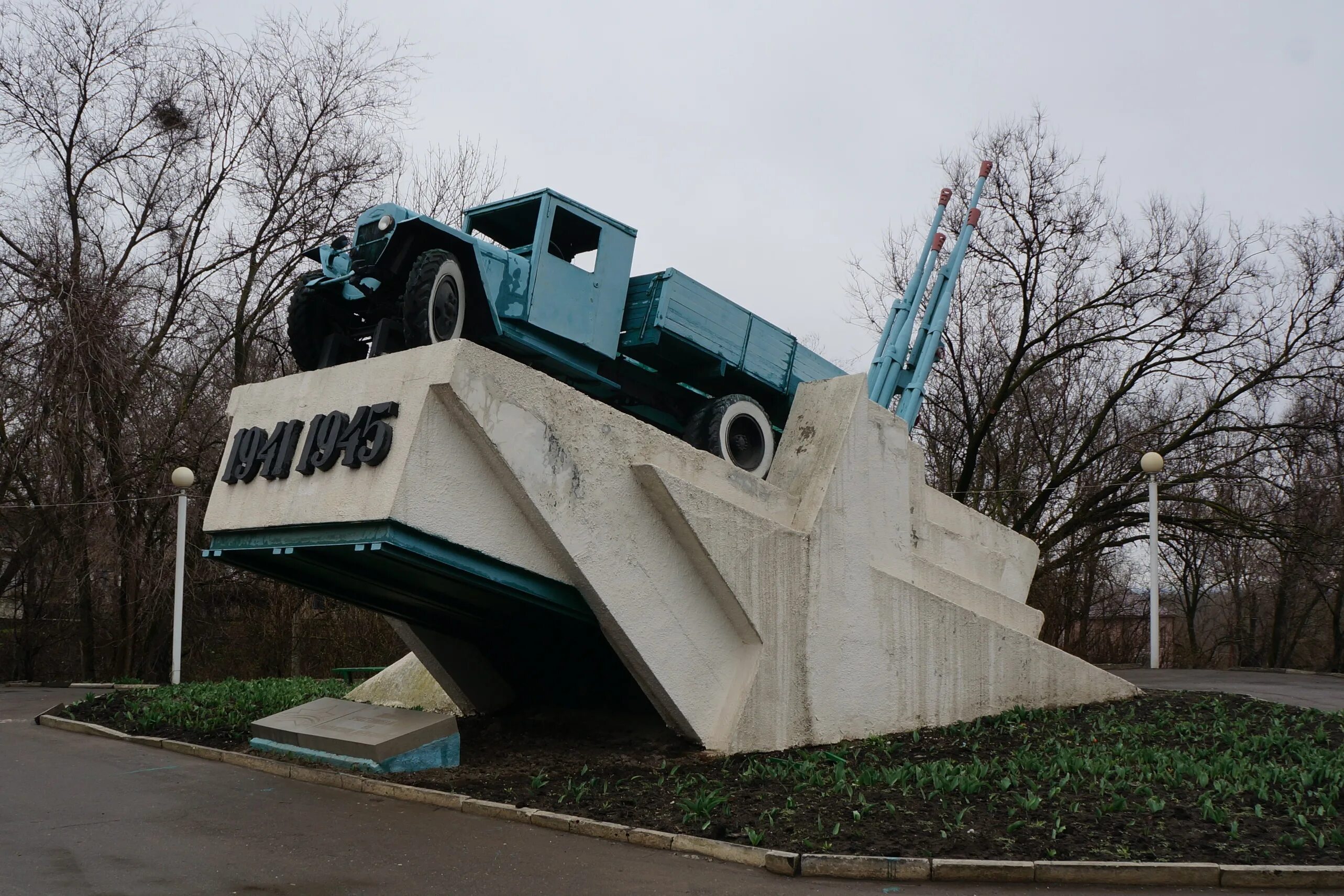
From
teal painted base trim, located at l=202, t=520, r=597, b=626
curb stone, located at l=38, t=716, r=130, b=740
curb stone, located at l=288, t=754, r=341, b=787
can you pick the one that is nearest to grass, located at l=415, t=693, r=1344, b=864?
curb stone, located at l=288, t=754, r=341, b=787

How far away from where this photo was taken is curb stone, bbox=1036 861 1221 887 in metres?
6.61

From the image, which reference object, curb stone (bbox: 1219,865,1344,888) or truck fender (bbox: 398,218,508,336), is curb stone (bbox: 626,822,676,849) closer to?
curb stone (bbox: 1219,865,1344,888)

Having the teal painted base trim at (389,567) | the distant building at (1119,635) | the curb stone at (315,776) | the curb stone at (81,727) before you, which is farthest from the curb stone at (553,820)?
the distant building at (1119,635)

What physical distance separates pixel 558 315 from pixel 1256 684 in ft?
36.7

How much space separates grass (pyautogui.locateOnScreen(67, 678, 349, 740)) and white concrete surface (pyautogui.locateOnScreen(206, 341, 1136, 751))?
388cm

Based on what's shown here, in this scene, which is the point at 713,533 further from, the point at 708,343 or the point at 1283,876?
the point at 1283,876

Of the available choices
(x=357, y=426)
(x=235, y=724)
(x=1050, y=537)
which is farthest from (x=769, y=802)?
(x=1050, y=537)

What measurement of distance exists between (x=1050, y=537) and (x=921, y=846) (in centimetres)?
2014

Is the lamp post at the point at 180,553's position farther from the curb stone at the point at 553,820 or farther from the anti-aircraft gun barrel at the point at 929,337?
the curb stone at the point at 553,820

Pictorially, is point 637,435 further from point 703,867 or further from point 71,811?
point 71,811

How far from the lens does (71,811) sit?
859 cm

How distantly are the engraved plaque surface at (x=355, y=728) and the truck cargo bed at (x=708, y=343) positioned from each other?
426 centimetres

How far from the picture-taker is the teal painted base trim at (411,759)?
1005cm

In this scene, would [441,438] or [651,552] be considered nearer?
[441,438]
